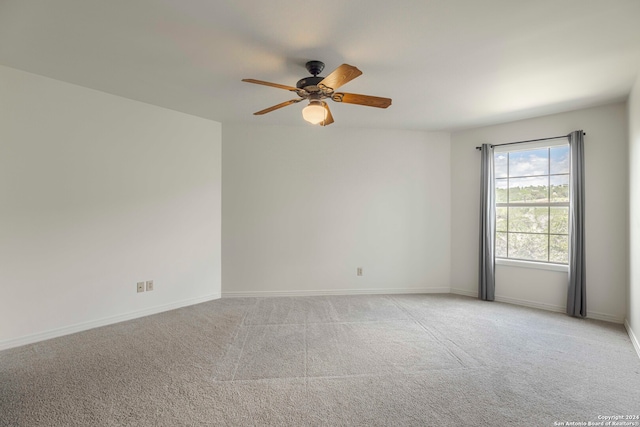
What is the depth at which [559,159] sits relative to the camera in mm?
4145

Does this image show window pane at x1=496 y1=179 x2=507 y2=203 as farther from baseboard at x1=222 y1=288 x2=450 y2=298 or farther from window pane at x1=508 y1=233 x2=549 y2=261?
baseboard at x1=222 y1=288 x2=450 y2=298

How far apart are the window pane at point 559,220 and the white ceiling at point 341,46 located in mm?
1361

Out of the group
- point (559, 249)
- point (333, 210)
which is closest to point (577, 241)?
point (559, 249)

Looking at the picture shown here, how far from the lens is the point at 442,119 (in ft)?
14.1

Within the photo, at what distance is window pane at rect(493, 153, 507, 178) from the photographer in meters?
4.58

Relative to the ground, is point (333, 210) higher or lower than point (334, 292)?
higher

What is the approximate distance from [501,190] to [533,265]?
1153 millimetres

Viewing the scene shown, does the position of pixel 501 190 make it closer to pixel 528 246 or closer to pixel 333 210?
pixel 528 246

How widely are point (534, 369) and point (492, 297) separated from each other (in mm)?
2147

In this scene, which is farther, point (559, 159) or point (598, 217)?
point (559, 159)

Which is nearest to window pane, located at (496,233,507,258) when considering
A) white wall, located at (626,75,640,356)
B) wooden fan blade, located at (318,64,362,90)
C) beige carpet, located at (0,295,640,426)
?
beige carpet, located at (0,295,640,426)

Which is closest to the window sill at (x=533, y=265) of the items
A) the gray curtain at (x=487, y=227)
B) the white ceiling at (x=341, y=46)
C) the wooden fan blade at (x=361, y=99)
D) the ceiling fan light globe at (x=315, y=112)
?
the gray curtain at (x=487, y=227)

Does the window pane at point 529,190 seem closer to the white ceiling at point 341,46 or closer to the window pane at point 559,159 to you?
the window pane at point 559,159

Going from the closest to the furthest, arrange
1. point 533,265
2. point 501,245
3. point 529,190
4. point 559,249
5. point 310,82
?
point 310,82, point 559,249, point 533,265, point 529,190, point 501,245
